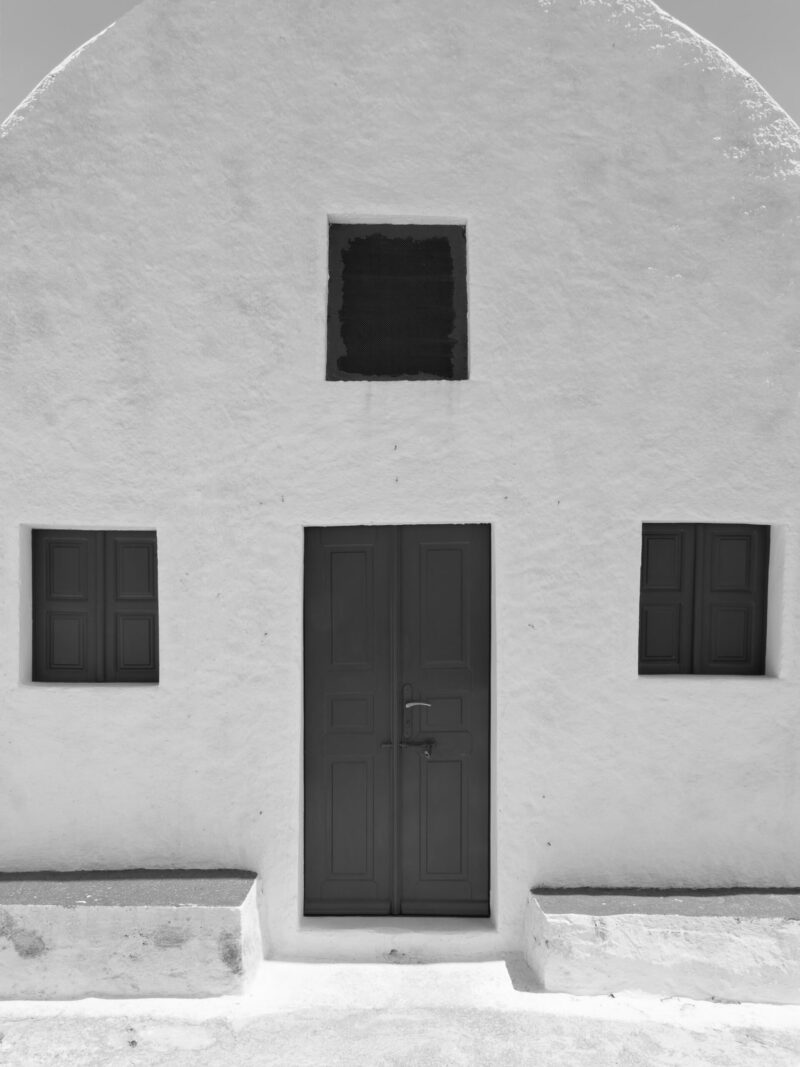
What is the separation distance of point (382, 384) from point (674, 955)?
325 cm

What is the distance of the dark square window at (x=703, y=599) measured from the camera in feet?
14.7

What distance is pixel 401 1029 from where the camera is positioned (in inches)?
145

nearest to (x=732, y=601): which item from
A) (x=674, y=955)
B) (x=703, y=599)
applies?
(x=703, y=599)

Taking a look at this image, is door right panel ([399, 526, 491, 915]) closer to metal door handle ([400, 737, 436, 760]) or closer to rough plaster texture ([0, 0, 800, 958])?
metal door handle ([400, 737, 436, 760])

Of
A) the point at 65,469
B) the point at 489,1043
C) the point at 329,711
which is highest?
the point at 65,469

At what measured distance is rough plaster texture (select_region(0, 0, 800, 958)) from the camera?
4.26 meters

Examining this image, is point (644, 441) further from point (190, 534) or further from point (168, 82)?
point (168, 82)

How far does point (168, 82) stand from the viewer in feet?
14.0

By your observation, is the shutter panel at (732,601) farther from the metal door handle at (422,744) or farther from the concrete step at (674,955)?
the metal door handle at (422,744)

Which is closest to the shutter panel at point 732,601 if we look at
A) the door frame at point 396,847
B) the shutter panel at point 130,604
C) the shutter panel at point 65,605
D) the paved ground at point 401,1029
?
the door frame at point 396,847

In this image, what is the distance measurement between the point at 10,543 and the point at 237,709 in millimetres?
1521

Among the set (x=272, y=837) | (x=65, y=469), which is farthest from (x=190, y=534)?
(x=272, y=837)

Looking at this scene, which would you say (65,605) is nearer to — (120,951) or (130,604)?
(130,604)

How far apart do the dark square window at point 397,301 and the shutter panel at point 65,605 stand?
5.81ft
